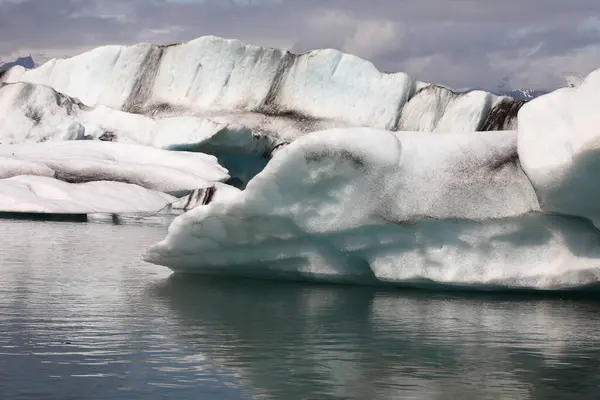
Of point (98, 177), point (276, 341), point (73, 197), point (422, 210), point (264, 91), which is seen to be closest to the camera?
point (276, 341)

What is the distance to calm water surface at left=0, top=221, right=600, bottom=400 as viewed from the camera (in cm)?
421

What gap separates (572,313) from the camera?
6637mm

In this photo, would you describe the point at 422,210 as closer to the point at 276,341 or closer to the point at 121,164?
the point at 276,341

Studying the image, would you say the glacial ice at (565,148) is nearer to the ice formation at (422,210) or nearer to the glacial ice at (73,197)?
the ice formation at (422,210)

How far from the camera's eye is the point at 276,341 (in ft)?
17.4

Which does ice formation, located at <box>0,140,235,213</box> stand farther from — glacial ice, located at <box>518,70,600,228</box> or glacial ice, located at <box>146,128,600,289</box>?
glacial ice, located at <box>518,70,600,228</box>

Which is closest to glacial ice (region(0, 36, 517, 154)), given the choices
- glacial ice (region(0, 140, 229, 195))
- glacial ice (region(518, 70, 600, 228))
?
glacial ice (region(0, 140, 229, 195))

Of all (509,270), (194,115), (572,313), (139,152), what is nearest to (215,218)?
(509,270)

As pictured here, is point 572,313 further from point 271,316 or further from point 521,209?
point 271,316

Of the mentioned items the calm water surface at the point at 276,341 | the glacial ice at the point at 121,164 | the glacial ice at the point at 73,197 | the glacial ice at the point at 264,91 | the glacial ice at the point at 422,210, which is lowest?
the calm water surface at the point at 276,341

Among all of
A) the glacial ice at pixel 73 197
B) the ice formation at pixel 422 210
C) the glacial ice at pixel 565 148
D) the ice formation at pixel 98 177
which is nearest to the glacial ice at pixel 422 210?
the ice formation at pixel 422 210

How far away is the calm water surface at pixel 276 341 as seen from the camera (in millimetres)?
4207

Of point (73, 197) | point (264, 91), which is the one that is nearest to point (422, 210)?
point (73, 197)

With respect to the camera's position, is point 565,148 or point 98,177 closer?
point 565,148
